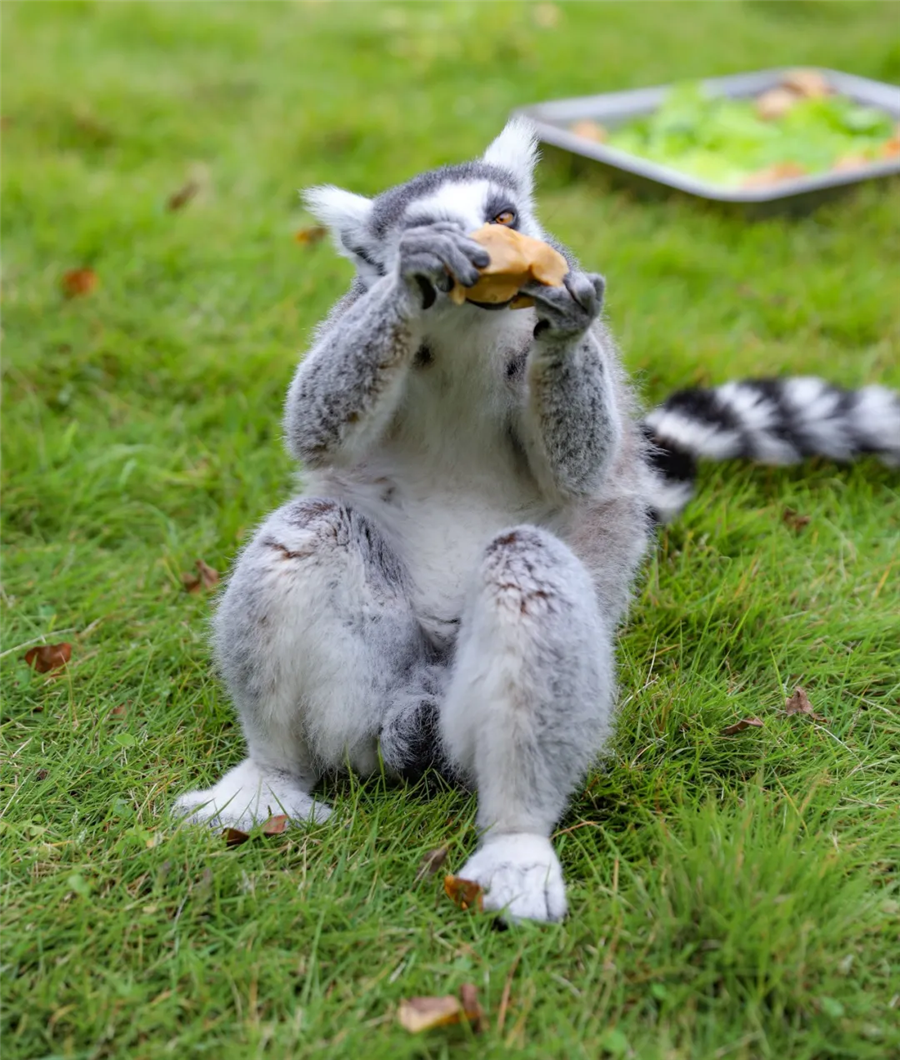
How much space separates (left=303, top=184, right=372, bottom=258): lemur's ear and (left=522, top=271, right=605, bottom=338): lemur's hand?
0.63 m

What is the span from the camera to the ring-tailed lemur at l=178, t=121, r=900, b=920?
2590 mm

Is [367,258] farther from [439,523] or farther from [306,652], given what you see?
[306,652]

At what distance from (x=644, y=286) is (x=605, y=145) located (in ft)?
6.08

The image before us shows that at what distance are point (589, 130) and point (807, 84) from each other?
168 cm

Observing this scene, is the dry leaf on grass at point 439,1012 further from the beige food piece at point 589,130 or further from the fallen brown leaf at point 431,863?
the beige food piece at point 589,130

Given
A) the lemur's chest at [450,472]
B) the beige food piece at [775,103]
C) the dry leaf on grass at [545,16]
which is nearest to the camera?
the lemur's chest at [450,472]

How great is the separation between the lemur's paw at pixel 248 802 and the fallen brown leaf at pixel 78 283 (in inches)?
131

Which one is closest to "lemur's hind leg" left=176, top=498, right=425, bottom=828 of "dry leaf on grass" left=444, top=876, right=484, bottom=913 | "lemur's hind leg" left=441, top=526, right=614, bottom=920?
"lemur's hind leg" left=441, top=526, right=614, bottom=920

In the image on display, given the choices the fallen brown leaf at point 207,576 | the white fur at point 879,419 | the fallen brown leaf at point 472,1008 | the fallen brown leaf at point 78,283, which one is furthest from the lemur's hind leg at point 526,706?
the fallen brown leaf at point 78,283

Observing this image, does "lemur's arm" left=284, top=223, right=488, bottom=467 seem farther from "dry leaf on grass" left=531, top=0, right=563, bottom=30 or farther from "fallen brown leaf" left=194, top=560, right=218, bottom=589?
"dry leaf on grass" left=531, top=0, right=563, bottom=30

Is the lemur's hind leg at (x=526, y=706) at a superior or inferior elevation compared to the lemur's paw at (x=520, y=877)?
superior

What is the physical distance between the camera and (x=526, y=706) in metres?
2.55

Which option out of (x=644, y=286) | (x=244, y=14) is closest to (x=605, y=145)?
(x=644, y=286)

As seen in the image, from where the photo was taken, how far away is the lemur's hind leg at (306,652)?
2.74 meters
